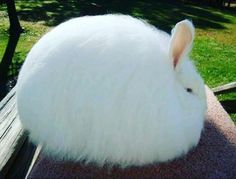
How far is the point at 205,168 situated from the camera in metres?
1.57

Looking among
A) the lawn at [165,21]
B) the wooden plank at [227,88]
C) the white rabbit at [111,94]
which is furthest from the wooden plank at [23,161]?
the lawn at [165,21]

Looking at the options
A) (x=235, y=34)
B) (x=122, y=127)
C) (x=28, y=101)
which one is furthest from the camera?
(x=235, y=34)

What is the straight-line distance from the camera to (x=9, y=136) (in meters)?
1.75

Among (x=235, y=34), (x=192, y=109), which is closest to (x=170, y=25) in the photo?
(x=235, y=34)

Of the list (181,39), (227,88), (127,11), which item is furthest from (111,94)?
(127,11)

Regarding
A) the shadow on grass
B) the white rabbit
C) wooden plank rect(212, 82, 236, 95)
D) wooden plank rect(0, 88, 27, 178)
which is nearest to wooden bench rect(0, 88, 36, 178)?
wooden plank rect(0, 88, 27, 178)

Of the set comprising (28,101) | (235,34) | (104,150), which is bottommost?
(235,34)

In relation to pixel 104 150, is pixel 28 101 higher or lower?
higher

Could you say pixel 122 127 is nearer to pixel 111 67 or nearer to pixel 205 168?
pixel 111 67

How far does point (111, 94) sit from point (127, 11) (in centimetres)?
848

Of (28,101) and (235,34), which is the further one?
(235,34)

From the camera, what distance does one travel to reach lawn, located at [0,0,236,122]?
5719mm

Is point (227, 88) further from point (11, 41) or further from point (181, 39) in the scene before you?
point (11, 41)

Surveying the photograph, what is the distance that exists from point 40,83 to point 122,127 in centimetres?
32
